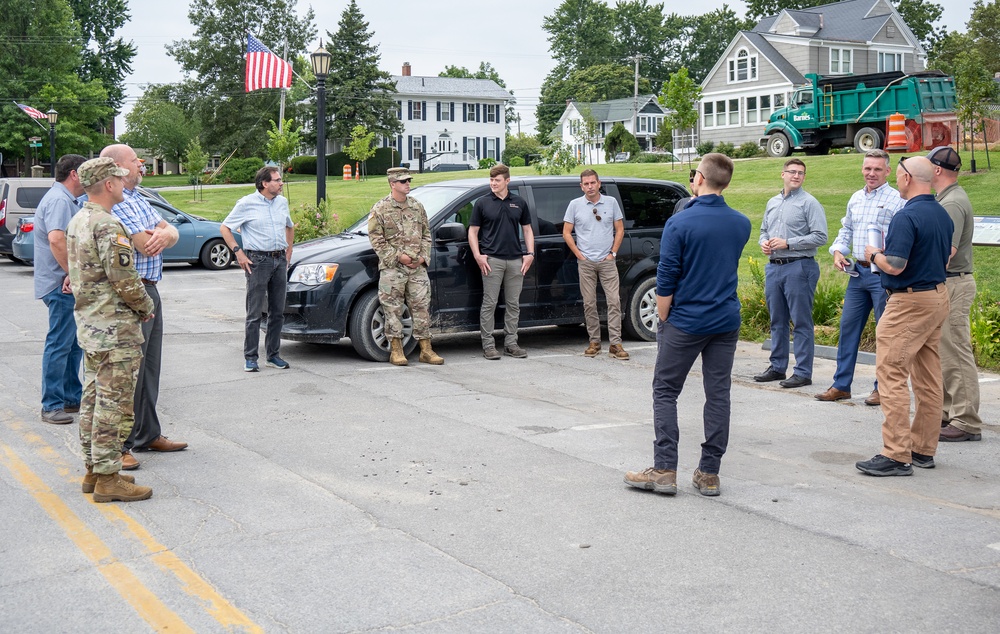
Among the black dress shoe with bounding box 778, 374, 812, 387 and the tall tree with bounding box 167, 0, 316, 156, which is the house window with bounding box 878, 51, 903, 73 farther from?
the black dress shoe with bounding box 778, 374, 812, 387

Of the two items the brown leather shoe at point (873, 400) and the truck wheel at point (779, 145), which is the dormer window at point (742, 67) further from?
the brown leather shoe at point (873, 400)

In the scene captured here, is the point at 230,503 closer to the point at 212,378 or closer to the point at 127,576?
the point at 127,576

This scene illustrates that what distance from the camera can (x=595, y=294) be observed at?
11.6 metres

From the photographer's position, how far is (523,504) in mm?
5898

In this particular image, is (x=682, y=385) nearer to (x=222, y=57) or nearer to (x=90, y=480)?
(x=90, y=480)

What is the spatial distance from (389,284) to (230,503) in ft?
15.8

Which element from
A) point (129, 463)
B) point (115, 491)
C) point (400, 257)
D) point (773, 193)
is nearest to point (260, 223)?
point (400, 257)

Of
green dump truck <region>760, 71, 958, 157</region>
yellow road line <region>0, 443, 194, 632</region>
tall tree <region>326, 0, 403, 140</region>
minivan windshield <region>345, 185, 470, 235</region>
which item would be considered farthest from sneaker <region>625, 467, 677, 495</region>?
tall tree <region>326, 0, 403, 140</region>

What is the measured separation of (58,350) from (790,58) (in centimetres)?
5317

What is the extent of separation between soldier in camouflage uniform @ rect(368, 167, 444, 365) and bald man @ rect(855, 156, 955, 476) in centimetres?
501

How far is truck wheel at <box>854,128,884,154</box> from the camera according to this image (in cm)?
3591

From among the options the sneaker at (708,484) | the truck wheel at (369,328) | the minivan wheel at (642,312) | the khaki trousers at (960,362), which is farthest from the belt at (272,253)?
the khaki trousers at (960,362)

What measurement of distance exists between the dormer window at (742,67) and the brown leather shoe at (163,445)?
52083mm

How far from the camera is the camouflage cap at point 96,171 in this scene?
591 cm
